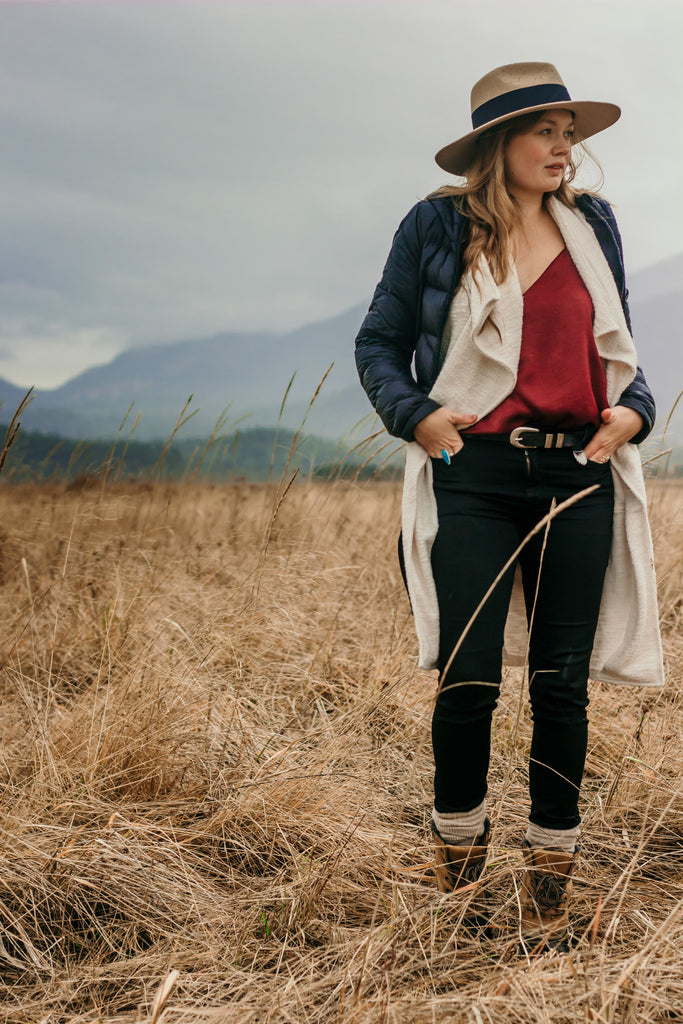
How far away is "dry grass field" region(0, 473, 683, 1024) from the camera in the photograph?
1.40 meters

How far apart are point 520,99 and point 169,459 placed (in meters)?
2.17

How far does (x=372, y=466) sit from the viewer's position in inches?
135

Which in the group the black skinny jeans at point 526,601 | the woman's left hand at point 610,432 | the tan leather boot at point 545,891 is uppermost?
the woman's left hand at point 610,432

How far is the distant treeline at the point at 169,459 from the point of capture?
3088 millimetres

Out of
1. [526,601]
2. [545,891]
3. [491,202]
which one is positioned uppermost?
[491,202]

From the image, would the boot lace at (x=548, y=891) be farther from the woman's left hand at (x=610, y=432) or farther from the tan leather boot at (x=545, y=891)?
the woman's left hand at (x=610, y=432)

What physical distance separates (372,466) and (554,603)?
73.7 inches

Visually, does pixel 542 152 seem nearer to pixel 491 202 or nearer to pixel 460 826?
pixel 491 202

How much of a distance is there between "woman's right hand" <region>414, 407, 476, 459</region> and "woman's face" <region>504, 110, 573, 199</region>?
57cm

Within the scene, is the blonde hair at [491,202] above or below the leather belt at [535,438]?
above

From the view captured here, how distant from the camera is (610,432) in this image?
1.65m

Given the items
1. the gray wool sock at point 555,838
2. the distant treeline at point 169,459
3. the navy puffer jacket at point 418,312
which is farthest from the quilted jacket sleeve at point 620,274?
the distant treeline at point 169,459

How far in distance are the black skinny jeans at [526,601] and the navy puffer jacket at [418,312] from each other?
0.54ft

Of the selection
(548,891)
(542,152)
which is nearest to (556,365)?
(542,152)
